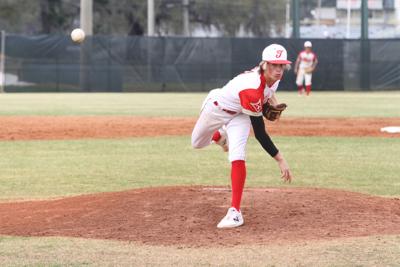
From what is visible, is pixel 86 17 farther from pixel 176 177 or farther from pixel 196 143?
pixel 196 143

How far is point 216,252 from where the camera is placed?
Result: 5.62 metres

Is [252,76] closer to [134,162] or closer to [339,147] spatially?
[134,162]

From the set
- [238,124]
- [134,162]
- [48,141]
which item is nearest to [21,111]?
[48,141]

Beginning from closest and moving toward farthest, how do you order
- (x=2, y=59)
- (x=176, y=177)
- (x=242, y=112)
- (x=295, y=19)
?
(x=242, y=112) < (x=176, y=177) < (x=2, y=59) < (x=295, y=19)

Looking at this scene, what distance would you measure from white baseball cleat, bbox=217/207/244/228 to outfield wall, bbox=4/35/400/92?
85.9ft

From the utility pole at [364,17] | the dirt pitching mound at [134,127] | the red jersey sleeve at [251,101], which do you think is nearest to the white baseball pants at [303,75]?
the utility pole at [364,17]

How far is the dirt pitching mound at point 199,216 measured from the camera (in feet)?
20.2

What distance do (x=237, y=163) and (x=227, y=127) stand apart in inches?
15.8

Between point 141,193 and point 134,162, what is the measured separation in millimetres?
3947

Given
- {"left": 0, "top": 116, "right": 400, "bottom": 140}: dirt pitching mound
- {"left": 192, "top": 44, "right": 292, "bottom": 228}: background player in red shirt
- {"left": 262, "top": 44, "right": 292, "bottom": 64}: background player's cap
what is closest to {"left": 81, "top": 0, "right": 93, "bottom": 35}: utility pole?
{"left": 0, "top": 116, "right": 400, "bottom": 140}: dirt pitching mound

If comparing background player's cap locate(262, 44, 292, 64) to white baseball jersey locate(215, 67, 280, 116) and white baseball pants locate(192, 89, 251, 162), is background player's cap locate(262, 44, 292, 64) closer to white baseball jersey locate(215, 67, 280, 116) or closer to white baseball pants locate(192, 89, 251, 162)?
white baseball jersey locate(215, 67, 280, 116)

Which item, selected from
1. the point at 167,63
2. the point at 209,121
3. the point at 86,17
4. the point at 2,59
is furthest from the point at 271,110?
the point at 86,17

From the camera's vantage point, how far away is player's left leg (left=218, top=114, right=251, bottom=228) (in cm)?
635

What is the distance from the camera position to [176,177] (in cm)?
1005
